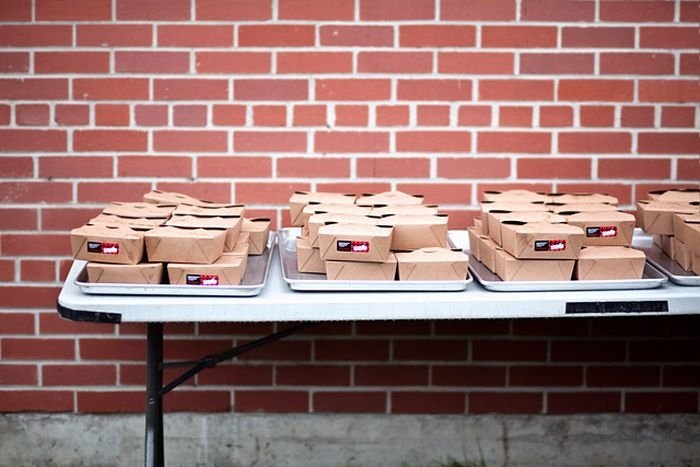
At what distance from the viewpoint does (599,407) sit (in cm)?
329

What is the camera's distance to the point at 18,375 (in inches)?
126

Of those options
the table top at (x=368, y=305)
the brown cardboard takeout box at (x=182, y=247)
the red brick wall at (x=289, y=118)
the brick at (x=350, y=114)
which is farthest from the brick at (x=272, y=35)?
the table top at (x=368, y=305)

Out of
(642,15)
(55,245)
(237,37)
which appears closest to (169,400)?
(55,245)

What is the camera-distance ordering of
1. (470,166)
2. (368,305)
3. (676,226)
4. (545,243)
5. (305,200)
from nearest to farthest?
(368,305) → (545,243) → (676,226) → (305,200) → (470,166)

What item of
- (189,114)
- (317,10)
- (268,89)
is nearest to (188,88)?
(189,114)

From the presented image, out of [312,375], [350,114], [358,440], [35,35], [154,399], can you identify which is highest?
[35,35]

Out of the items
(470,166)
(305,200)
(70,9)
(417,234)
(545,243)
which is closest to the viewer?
(545,243)

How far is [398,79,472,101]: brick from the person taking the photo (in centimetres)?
308

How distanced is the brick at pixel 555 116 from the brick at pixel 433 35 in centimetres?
36

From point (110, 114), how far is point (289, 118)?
608 millimetres

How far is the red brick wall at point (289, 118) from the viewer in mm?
3047

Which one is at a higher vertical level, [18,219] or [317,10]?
[317,10]

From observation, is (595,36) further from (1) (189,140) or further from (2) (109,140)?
(2) (109,140)

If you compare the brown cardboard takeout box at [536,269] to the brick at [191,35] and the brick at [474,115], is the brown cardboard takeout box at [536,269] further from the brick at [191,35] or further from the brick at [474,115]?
the brick at [191,35]
